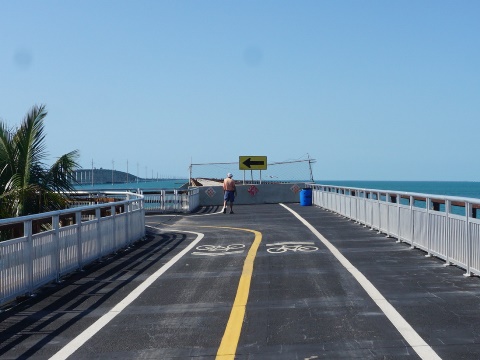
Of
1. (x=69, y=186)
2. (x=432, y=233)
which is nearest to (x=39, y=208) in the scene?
(x=69, y=186)

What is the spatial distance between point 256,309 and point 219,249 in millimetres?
8078

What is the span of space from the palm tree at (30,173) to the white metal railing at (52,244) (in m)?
1.63

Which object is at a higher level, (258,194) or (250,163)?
(250,163)

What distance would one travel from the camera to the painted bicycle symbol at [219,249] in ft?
55.2

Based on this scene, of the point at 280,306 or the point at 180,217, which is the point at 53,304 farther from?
the point at 180,217

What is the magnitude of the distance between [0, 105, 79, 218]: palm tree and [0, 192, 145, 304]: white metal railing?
163 centimetres

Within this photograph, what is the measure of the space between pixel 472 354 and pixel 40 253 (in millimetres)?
7285

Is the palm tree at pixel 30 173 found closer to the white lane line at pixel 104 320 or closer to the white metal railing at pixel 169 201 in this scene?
the white lane line at pixel 104 320

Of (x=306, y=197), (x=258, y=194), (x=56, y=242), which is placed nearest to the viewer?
(x=56, y=242)

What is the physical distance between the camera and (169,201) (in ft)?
122

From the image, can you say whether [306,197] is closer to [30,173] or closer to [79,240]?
[30,173]

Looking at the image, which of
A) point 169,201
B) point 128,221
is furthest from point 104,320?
point 169,201

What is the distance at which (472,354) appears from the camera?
7.05m

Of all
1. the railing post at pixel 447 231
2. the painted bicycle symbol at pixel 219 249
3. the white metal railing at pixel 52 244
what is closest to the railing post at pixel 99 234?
the white metal railing at pixel 52 244
